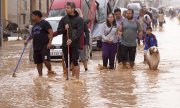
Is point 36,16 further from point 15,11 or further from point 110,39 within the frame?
point 15,11

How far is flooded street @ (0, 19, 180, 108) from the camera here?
9430mm

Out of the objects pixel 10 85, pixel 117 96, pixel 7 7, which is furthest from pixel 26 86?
pixel 7 7

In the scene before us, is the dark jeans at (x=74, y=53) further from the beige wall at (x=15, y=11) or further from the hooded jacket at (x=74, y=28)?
the beige wall at (x=15, y=11)

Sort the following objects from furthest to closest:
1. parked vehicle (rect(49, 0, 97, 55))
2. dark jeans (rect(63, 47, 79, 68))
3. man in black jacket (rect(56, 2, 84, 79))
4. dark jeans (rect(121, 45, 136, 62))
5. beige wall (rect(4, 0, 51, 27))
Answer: beige wall (rect(4, 0, 51, 27))
parked vehicle (rect(49, 0, 97, 55))
dark jeans (rect(121, 45, 136, 62))
dark jeans (rect(63, 47, 79, 68))
man in black jacket (rect(56, 2, 84, 79))

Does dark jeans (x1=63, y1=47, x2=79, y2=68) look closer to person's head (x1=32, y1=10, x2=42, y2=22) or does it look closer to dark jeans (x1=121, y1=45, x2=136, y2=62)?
person's head (x1=32, y1=10, x2=42, y2=22)

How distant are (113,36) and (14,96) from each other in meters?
4.67

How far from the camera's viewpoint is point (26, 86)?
38.2 feet

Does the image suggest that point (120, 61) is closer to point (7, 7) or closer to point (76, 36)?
point (76, 36)

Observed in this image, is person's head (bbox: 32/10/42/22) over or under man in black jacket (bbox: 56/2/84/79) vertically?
over

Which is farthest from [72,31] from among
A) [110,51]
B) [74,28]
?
[110,51]

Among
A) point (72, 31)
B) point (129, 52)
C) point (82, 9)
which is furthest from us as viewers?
point (82, 9)

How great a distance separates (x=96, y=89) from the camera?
433 inches

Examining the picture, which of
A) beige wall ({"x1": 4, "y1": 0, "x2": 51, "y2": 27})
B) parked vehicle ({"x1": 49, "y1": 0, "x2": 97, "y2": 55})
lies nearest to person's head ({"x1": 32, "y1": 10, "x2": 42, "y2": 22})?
parked vehicle ({"x1": 49, "y1": 0, "x2": 97, "y2": 55})

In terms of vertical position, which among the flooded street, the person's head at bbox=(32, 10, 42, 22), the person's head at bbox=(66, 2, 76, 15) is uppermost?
the person's head at bbox=(66, 2, 76, 15)
